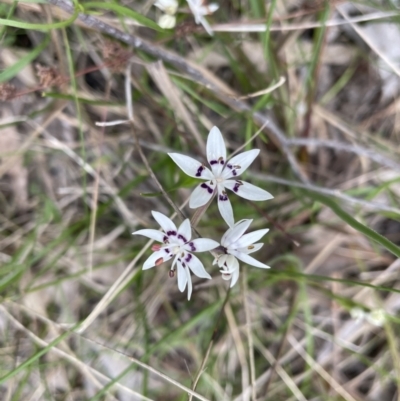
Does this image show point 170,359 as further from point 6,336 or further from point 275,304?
point 6,336

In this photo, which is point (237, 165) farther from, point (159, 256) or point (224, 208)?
point (159, 256)

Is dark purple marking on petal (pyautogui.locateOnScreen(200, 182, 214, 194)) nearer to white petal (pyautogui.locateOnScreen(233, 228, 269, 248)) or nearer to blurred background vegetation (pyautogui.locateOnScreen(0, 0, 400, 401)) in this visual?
white petal (pyautogui.locateOnScreen(233, 228, 269, 248))

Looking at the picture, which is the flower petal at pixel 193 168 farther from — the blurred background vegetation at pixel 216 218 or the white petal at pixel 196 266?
the blurred background vegetation at pixel 216 218

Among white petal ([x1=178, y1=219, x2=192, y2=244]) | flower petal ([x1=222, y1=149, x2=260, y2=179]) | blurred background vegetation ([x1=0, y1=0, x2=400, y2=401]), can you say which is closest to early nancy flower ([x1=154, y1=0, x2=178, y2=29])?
blurred background vegetation ([x1=0, y1=0, x2=400, y2=401])

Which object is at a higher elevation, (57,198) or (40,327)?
(57,198)

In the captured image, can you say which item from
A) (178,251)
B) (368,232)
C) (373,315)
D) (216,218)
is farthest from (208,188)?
(373,315)

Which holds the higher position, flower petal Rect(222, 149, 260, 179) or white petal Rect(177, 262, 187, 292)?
flower petal Rect(222, 149, 260, 179)

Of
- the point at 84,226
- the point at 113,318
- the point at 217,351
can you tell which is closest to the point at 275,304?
the point at 217,351
